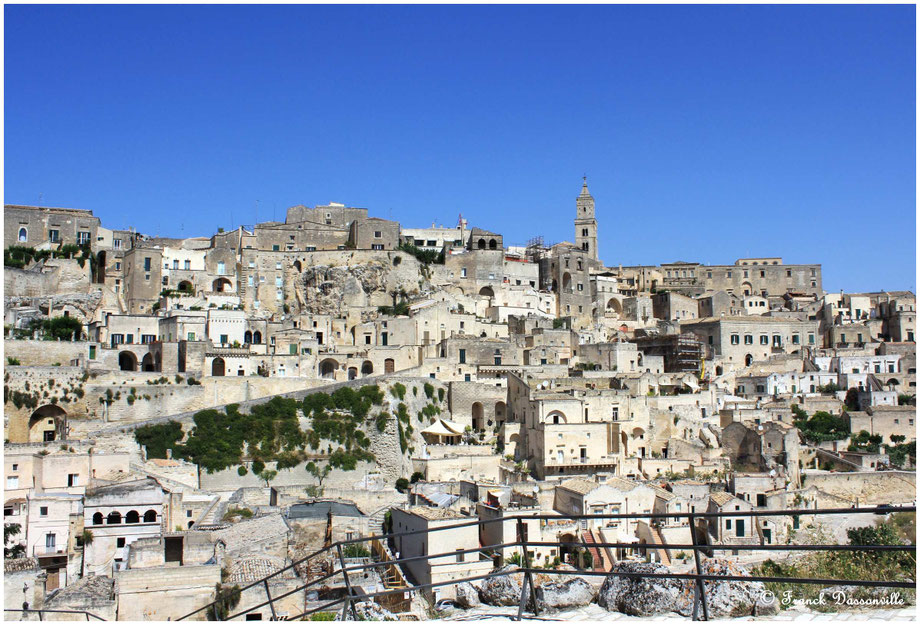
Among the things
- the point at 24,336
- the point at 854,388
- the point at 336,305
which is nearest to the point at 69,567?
the point at 24,336

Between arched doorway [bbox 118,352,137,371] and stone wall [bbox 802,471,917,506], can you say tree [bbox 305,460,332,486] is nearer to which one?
arched doorway [bbox 118,352,137,371]

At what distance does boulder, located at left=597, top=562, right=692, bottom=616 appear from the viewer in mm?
7676

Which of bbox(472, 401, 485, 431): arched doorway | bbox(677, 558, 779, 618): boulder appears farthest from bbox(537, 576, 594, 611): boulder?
bbox(472, 401, 485, 431): arched doorway

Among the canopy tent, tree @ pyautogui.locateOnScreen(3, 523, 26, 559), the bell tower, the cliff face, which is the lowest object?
tree @ pyautogui.locateOnScreen(3, 523, 26, 559)

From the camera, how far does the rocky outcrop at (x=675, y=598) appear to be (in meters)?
7.62

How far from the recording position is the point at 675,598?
7758 mm

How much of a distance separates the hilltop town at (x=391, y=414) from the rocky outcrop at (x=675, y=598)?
67mm

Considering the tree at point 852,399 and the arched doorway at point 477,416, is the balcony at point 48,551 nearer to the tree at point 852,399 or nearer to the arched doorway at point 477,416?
the arched doorway at point 477,416

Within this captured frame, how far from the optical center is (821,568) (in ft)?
37.9

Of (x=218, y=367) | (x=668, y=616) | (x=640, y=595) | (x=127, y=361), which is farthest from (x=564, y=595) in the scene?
(x=127, y=361)

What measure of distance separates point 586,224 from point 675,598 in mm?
67956

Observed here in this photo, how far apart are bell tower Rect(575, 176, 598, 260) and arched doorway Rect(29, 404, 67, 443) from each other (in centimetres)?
4696

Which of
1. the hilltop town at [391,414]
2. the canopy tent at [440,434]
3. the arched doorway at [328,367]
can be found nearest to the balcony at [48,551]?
the hilltop town at [391,414]

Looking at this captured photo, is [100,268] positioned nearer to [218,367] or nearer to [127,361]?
[127,361]
